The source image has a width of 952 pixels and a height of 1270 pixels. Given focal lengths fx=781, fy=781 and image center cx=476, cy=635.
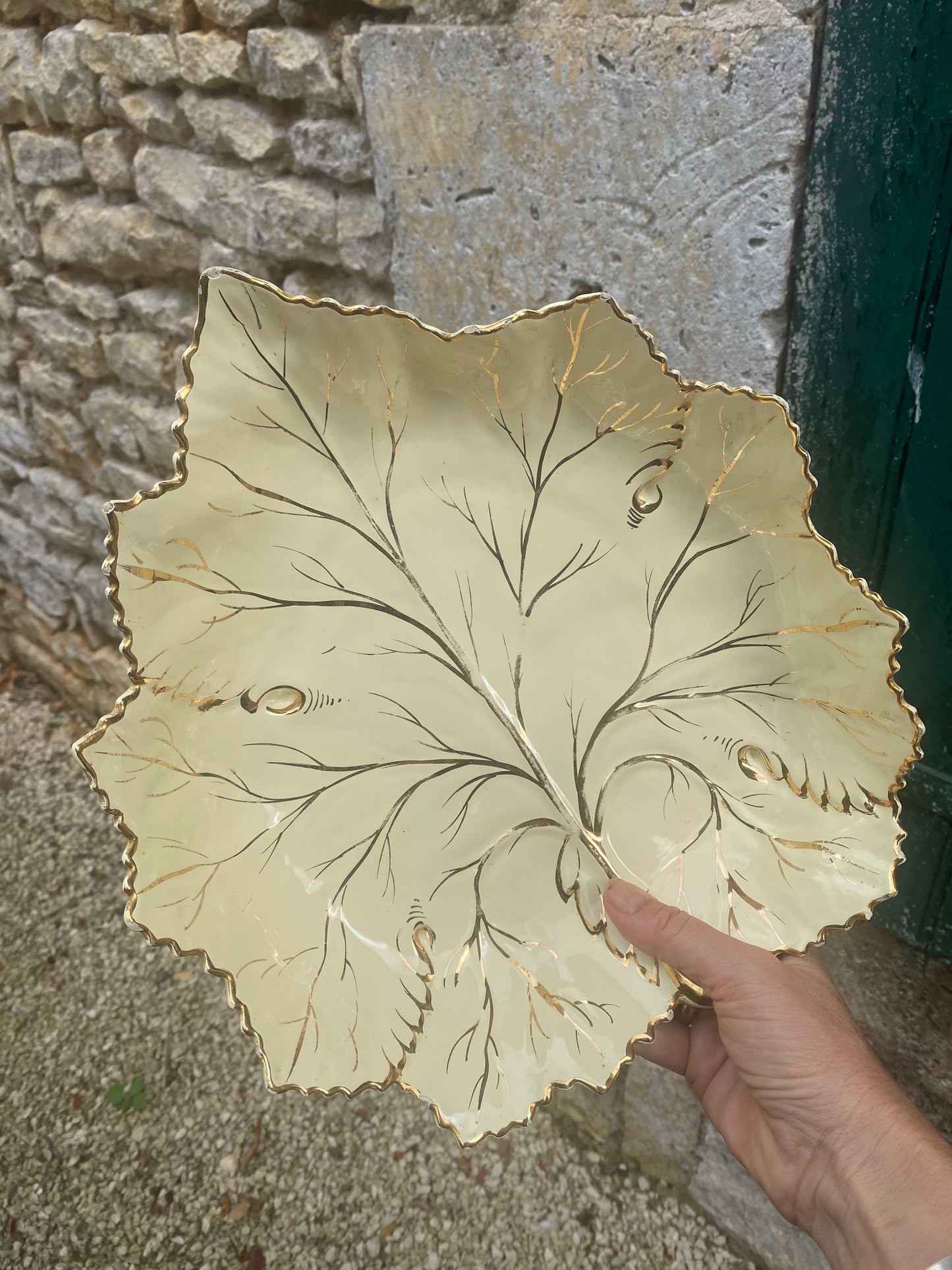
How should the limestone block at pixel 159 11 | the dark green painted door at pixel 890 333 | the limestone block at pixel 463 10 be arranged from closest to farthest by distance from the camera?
1. the dark green painted door at pixel 890 333
2. the limestone block at pixel 463 10
3. the limestone block at pixel 159 11

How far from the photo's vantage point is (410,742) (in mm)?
766

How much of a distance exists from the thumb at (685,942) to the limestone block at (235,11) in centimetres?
138

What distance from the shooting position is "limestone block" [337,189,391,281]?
1235mm

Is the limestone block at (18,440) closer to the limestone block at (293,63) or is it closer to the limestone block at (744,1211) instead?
the limestone block at (293,63)

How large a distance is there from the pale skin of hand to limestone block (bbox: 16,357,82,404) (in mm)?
2070

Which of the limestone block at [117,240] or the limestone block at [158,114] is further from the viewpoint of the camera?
the limestone block at [117,240]

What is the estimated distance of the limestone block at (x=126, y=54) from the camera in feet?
4.62

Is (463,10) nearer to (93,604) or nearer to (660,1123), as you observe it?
(660,1123)

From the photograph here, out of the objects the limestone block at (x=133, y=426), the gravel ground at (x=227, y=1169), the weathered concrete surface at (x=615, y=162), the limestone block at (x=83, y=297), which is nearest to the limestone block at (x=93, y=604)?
the limestone block at (x=133, y=426)

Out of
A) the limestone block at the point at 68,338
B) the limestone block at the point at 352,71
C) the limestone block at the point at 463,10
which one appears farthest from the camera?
the limestone block at the point at 68,338

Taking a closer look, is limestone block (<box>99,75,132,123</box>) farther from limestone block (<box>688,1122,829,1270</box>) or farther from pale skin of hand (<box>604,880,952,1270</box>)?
limestone block (<box>688,1122,829,1270</box>)

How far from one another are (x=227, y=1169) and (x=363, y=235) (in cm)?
186

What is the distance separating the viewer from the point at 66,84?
1.60 metres

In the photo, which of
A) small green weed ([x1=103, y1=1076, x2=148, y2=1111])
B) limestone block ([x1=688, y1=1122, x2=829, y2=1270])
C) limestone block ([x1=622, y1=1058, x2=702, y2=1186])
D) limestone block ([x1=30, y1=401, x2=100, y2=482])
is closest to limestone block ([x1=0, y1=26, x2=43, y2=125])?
limestone block ([x1=30, y1=401, x2=100, y2=482])
